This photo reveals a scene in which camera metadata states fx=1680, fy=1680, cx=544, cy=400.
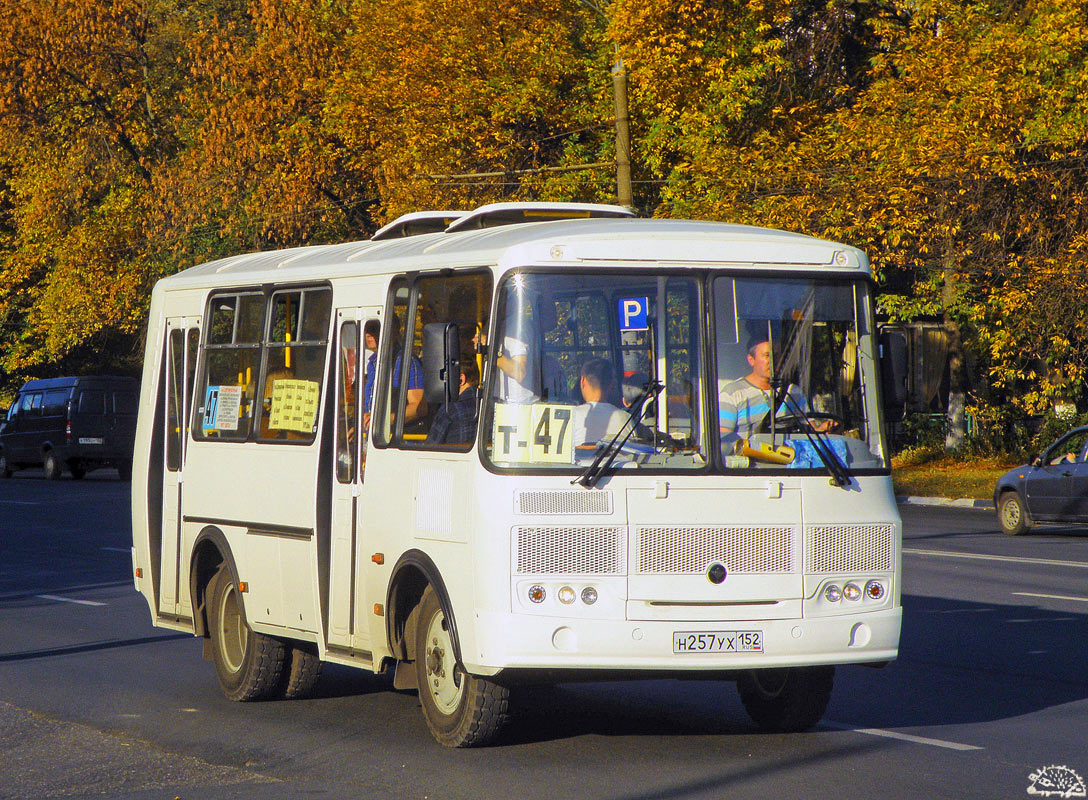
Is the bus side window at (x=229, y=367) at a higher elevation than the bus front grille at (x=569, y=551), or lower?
higher

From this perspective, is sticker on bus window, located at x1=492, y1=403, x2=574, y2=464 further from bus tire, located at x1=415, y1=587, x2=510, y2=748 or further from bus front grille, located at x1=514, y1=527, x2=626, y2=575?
bus tire, located at x1=415, y1=587, x2=510, y2=748

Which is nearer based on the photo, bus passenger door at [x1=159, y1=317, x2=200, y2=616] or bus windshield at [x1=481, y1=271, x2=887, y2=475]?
bus windshield at [x1=481, y1=271, x2=887, y2=475]

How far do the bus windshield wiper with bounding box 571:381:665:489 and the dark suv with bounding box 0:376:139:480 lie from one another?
32.3m

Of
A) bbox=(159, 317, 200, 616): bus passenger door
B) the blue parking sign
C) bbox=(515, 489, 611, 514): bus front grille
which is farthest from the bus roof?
bbox=(159, 317, 200, 616): bus passenger door

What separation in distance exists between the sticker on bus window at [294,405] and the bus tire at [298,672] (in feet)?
4.31

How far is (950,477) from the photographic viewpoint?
110 feet

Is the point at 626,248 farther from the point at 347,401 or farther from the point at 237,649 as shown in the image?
the point at 237,649

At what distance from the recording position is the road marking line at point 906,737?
814cm

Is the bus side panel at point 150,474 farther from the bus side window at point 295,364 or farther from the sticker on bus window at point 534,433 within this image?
the sticker on bus window at point 534,433

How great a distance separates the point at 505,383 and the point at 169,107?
46.3 metres

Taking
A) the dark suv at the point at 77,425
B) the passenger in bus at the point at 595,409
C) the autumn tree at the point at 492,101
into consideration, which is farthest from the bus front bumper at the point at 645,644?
the dark suv at the point at 77,425

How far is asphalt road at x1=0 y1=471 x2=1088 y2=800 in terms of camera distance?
7367mm

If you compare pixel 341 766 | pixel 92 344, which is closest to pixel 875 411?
pixel 341 766

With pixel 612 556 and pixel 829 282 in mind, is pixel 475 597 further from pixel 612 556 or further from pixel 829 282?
pixel 829 282
